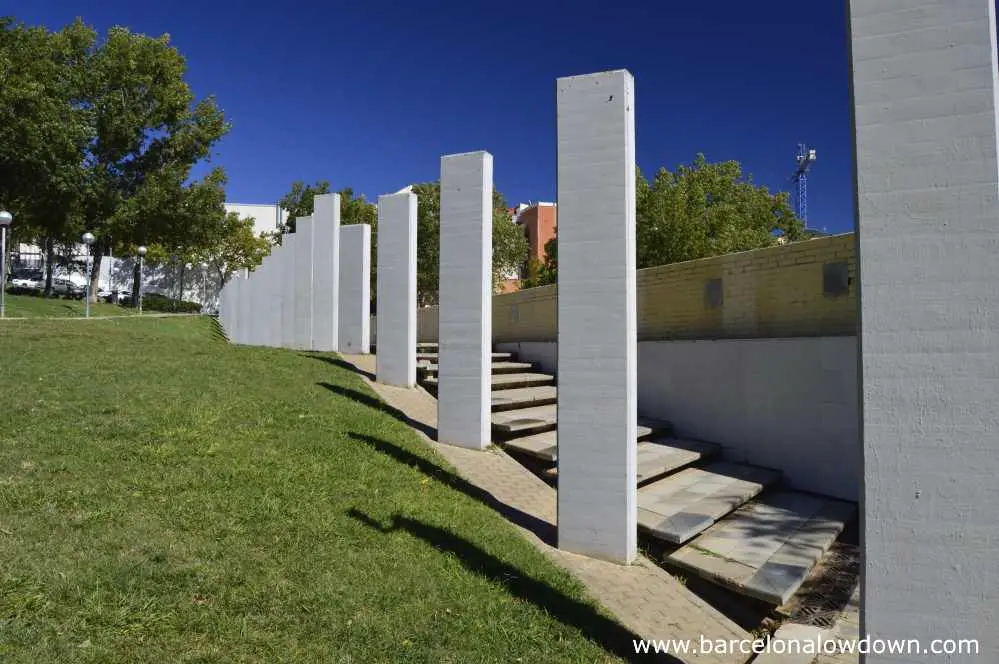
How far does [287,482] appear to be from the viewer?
184 inches

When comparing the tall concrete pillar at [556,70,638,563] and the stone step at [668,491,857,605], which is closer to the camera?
the stone step at [668,491,857,605]

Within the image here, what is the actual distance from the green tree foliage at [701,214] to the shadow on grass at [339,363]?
1379 centimetres

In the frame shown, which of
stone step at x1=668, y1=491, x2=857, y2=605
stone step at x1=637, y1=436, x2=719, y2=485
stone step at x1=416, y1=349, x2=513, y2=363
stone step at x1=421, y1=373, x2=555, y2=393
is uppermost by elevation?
stone step at x1=416, y1=349, x2=513, y2=363

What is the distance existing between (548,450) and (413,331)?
11.2 ft

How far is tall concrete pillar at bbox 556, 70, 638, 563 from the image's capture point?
453cm

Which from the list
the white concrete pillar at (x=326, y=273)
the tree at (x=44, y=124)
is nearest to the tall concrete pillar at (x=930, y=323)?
the white concrete pillar at (x=326, y=273)

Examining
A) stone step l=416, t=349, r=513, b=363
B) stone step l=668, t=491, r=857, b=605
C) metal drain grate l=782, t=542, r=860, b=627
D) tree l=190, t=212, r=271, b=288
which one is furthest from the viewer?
tree l=190, t=212, r=271, b=288

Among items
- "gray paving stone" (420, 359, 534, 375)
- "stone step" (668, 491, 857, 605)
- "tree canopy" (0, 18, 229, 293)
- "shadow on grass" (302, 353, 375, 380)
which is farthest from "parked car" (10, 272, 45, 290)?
"stone step" (668, 491, 857, 605)

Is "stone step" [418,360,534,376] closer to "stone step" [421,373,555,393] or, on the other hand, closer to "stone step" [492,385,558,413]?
"stone step" [421,373,555,393]

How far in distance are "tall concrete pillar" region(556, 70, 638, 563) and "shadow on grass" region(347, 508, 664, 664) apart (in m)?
0.87

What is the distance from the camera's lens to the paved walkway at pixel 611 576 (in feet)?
12.3

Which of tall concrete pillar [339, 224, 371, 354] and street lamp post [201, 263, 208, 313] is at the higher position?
street lamp post [201, 263, 208, 313]

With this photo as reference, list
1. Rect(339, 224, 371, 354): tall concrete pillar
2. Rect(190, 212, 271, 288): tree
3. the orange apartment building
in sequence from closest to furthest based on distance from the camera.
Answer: Rect(339, 224, 371, 354): tall concrete pillar → Rect(190, 212, 271, 288): tree → the orange apartment building

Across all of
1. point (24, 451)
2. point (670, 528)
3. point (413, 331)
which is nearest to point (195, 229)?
point (413, 331)
